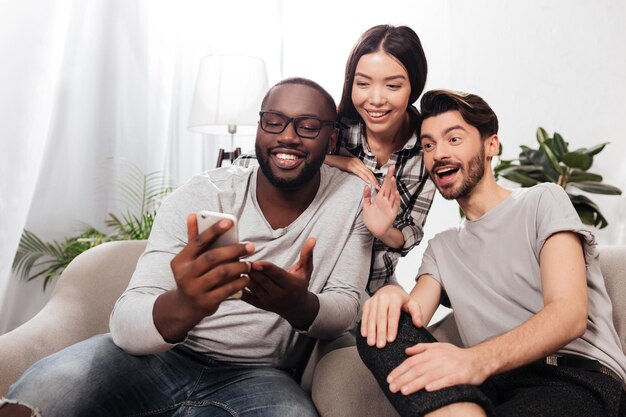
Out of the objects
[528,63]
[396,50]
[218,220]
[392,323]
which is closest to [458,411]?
A: [392,323]

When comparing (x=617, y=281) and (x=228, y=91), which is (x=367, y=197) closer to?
(x=617, y=281)

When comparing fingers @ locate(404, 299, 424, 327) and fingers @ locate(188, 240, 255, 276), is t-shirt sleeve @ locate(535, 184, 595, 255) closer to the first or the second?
fingers @ locate(404, 299, 424, 327)

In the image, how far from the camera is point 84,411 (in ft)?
3.90

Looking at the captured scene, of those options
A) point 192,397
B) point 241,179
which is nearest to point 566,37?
point 241,179

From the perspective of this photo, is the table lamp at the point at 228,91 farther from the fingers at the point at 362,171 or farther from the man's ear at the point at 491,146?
the man's ear at the point at 491,146

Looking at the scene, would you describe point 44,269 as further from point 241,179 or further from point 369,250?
point 369,250

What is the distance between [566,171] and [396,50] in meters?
1.54

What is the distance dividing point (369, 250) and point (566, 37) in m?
2.11

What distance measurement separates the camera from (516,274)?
1427mm

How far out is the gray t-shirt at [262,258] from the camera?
137 cm

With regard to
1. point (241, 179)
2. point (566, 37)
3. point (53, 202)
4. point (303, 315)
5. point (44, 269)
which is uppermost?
point (566, 37)

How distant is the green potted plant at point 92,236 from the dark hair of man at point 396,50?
134 cm

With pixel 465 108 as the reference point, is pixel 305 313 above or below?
below

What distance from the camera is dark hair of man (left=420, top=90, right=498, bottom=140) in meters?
1.52
